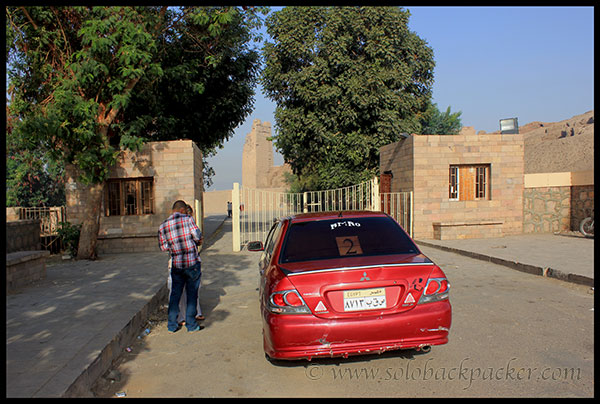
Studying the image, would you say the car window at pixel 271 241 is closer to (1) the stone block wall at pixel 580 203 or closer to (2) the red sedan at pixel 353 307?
(2) the red sedan at pixel 353 307

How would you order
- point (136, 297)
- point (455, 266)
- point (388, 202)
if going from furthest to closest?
point (388, 202) < point (455, 266) < point (136, 297)

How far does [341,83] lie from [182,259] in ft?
63.2

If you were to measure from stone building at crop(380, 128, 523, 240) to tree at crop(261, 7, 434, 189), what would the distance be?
7.42 metres

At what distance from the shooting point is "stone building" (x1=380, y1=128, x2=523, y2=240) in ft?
51.1

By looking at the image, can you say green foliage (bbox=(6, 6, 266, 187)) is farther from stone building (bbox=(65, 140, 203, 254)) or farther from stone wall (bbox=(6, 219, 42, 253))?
stone wall (bbox=(6, 219, 42, 253))

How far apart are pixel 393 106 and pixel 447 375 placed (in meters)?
21.3

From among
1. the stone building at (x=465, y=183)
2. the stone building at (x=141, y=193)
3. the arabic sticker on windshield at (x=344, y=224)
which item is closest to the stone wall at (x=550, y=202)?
the stone building at (x=465, y=183)

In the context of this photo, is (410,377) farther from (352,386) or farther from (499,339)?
(499,339)

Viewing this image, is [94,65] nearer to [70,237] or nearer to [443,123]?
[70,237]

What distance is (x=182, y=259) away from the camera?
534cm

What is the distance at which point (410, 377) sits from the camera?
3.72m

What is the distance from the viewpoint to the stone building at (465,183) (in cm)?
1556

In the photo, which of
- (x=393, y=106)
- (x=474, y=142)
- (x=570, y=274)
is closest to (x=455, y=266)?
(x=570, y=274)

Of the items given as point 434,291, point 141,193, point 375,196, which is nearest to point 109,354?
point 434,291
